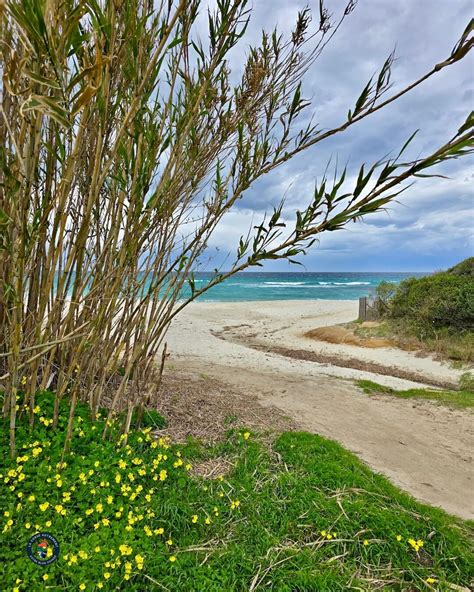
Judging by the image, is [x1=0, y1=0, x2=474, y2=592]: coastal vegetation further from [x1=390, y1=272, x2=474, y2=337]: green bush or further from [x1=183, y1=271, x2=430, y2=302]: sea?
[x1=390, y1=272, x2=474, y2=337]: green bush

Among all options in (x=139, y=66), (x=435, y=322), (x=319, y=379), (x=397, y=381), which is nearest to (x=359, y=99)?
(x=139, y=66)

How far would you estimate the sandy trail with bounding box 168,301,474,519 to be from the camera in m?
3.08

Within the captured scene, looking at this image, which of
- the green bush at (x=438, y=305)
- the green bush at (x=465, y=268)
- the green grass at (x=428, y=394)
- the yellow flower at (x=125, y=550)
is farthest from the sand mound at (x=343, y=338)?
the yellow flower at (x=125, y=550)

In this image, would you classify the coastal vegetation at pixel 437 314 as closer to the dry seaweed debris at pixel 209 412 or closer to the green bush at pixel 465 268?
the green bush at pixel 465 268

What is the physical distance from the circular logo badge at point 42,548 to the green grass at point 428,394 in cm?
494

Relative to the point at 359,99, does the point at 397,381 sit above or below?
below

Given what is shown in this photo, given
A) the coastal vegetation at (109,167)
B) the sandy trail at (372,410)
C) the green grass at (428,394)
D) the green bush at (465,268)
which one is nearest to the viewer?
the coastal vegetation at (109,167)

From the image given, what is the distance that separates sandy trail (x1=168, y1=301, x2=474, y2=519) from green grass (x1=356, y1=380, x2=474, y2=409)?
24 centimetres

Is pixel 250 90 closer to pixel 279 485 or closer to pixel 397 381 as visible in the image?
pixel 279 485

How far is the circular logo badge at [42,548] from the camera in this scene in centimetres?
166

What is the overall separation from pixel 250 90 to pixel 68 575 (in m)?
3.23

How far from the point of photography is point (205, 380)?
5.03 metres

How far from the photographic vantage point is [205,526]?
209cm

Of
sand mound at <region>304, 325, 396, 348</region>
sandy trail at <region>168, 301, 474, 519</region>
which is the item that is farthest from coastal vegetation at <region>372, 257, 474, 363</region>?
sandy trail at <region>168, 301, 474, 519</region>
